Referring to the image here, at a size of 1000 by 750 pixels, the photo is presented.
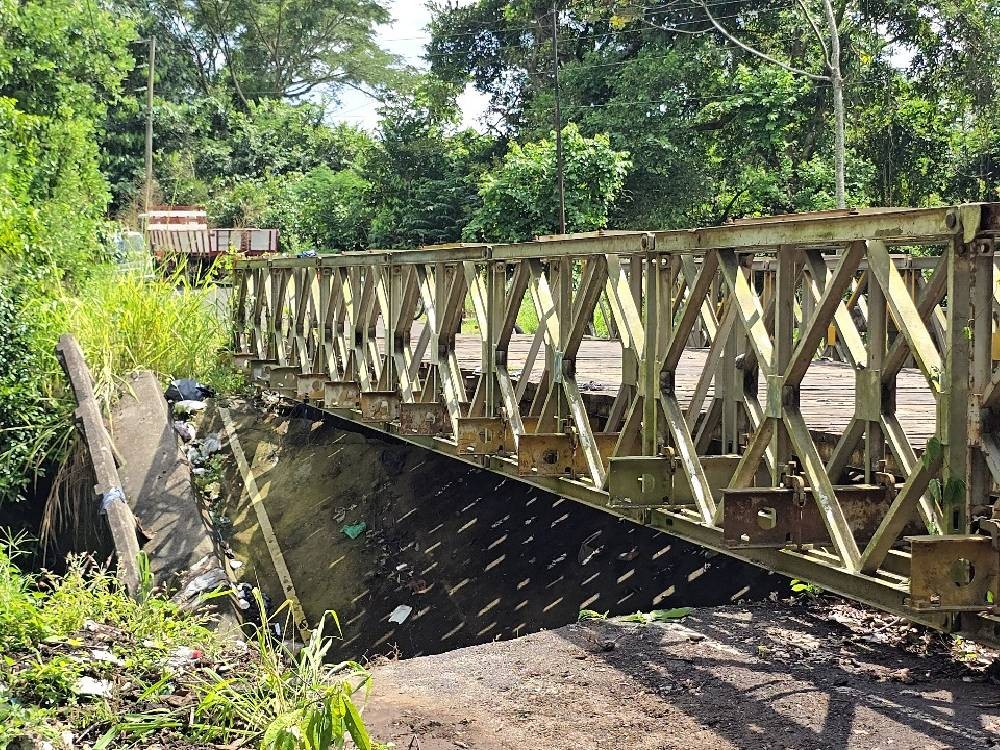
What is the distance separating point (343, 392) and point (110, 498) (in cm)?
209

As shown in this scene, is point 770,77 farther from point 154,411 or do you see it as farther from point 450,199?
point 154,411

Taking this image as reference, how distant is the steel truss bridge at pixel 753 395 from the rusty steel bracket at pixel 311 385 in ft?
1.62

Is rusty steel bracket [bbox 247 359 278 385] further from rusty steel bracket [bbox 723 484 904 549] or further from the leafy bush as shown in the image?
rusty steel bracket [bbox 723 484 904 549]

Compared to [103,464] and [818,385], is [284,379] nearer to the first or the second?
[103,464]

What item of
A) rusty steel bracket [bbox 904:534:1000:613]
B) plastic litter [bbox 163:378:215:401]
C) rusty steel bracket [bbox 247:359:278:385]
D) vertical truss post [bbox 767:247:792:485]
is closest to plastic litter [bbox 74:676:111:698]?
vertical truss post [bbox 767:247:792:485]

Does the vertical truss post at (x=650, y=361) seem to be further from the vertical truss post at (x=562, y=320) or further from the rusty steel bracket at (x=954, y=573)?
the rusty steel bracket at (x=954, y=573)

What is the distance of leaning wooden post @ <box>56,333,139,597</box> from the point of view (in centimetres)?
847

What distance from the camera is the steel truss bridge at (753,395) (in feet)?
14.2

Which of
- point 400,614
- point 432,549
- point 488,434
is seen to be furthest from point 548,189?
point 488,434

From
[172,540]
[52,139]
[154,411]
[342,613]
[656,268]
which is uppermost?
[52,139]

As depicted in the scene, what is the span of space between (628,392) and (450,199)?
2121 centimetres

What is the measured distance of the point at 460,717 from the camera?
5.29 m

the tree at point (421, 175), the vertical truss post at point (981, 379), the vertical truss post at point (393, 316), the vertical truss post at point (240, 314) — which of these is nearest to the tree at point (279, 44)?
the tree at point (421, 175)

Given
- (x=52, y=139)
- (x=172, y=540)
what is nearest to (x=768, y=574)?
(x=172, y=540)
